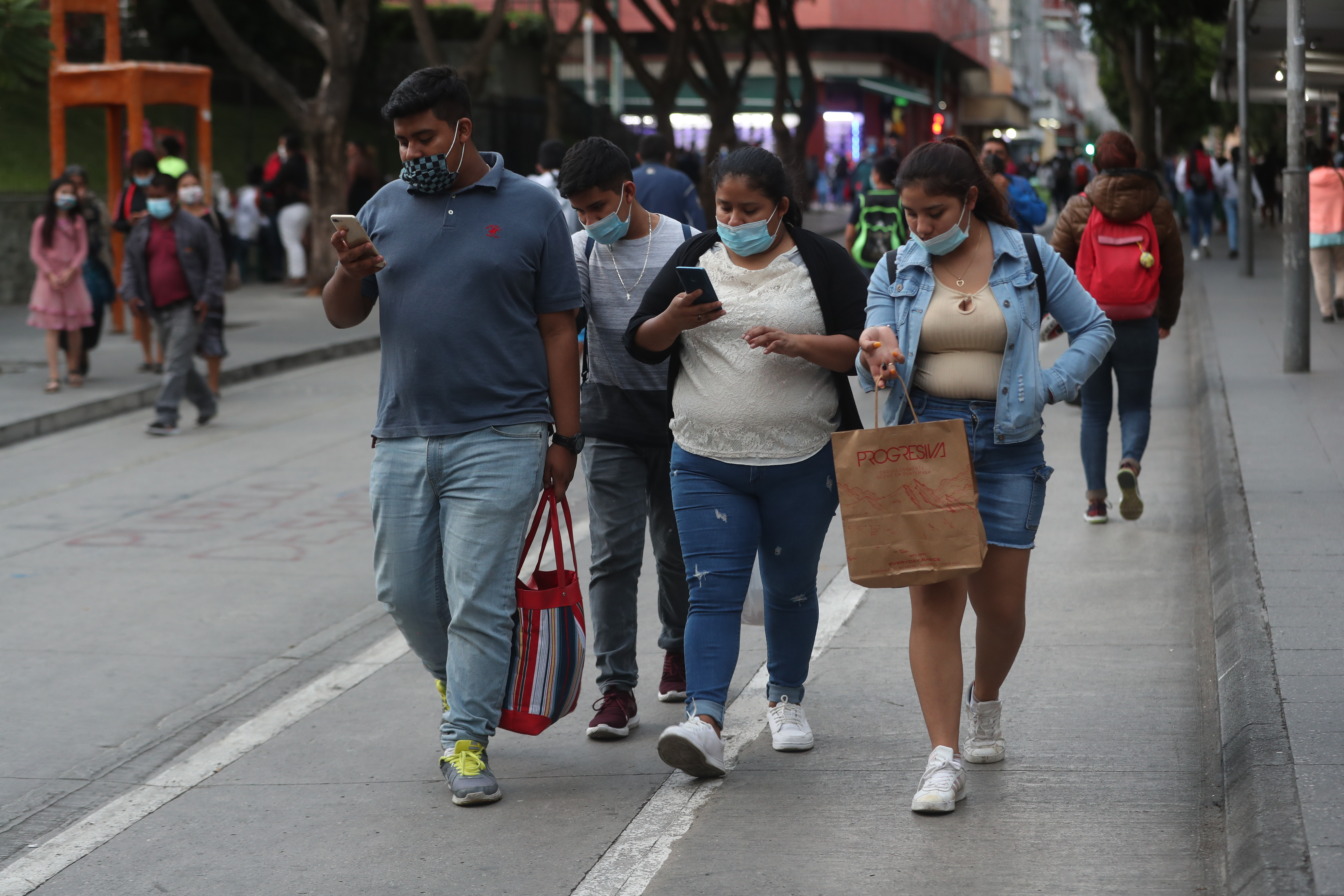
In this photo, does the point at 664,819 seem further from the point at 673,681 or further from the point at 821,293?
the point at 821,293

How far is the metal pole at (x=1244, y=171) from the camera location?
66.9 feet

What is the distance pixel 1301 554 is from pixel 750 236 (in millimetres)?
3216

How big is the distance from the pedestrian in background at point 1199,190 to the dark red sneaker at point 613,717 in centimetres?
2261

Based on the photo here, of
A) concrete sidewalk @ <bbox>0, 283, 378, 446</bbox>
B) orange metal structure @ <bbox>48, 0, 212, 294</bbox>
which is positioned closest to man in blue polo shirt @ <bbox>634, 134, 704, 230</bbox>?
concrete sidewalk @ <bbox>0, 283, 378, 446</bbox>

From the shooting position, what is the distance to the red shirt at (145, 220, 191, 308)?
38.6 ft

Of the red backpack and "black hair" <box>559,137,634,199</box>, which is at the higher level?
"black hair" <box>559,137,634,199</box>

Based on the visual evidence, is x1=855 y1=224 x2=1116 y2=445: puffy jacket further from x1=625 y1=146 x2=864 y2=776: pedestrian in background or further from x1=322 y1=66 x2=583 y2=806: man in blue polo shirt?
x1=322 y1=66 x2=583 y2=806: man in blue polo shirt

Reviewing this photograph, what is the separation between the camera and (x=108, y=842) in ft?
14.3

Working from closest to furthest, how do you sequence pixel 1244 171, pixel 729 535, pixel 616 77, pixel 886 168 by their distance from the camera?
1. pixel 729 535
2. pixel 886 168
3. pixel 1244 171
4. pixel 616 77

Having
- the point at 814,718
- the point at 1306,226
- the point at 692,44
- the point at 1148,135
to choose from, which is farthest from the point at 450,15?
the point at 814,718

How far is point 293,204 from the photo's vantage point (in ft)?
77.5

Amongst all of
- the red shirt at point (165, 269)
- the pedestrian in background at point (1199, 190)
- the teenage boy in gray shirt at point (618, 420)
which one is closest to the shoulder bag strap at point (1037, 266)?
the teenage boy in gray shirt at point (618, 420)

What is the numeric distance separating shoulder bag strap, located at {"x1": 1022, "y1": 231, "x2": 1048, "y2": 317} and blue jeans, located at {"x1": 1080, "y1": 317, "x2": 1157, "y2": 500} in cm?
358

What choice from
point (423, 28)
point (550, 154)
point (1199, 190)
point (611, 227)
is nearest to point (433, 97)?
point (611, 227)
